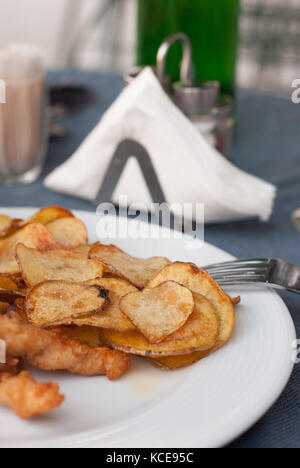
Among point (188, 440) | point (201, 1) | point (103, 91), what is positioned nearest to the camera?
point (188, 440)

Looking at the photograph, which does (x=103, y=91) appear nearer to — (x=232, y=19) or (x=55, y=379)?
(x=232, y=19)

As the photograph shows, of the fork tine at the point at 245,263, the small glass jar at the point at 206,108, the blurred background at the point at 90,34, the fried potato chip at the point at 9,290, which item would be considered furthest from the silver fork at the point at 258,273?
the blurred background at the point at 90,34

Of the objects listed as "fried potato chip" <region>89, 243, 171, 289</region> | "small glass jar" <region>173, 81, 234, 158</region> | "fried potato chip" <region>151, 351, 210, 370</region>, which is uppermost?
"small glass jar" <region>173, 81, 234, 158</region>

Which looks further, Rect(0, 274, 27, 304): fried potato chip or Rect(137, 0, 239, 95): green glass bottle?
Rect(137, 0, 239, 95): green glass bottle

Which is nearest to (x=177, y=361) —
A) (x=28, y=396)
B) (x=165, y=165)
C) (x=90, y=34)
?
(x=28, y=396)

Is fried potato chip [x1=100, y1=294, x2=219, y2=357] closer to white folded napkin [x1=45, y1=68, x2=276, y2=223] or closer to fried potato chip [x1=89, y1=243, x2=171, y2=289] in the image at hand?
fried potato chip [x1=89, y1=243, x2=171, y2=289]

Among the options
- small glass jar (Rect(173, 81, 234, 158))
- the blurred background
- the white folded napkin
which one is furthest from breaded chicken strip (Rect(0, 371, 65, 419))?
the blurred background

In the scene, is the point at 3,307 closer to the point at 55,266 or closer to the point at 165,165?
the point at 55,266
